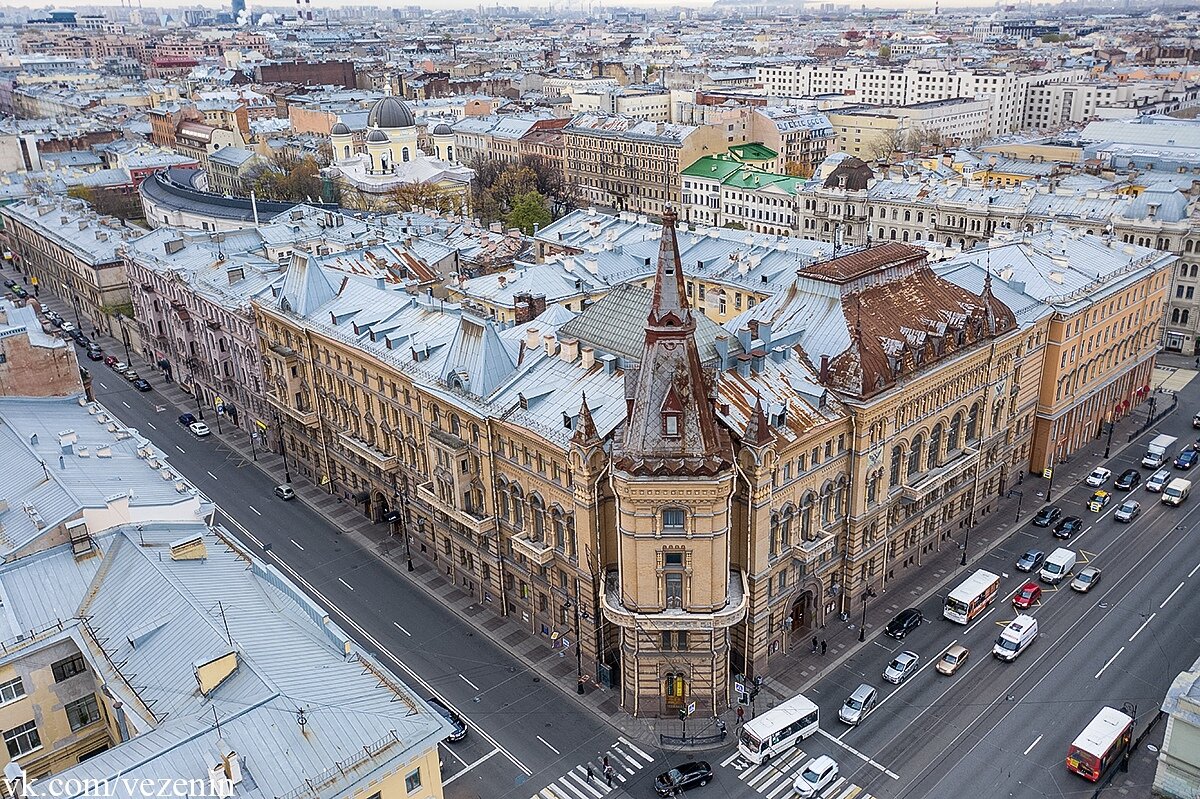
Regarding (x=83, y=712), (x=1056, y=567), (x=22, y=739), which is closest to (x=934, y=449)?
(x=1056, y=567)

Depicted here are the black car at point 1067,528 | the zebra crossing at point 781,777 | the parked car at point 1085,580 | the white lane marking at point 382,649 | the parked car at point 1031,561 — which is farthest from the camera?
the black car at point 1067,528

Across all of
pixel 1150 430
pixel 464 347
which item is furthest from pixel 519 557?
pixel 1150 430

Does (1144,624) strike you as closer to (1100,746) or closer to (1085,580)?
(1085,580)

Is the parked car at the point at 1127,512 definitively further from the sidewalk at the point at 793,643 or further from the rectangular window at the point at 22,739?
the rectangular window at the point at 22,739

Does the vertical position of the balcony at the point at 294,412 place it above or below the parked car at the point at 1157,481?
above

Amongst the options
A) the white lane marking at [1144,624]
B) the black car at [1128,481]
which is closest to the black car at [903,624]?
the white lane marking at [1144,624]

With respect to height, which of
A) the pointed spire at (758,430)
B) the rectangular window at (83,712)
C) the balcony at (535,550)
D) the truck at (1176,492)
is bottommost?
the truck at (1176,492)

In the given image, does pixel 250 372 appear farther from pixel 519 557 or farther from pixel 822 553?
pixel 822 553
